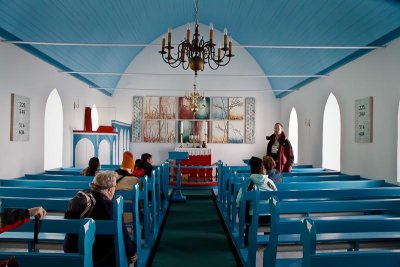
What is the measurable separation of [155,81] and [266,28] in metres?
5.54

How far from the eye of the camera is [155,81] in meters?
15.6

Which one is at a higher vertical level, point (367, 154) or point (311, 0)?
point (311, 0)

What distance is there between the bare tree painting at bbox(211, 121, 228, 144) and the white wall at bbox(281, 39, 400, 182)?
4.42 meters

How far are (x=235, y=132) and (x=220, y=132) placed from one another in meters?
0.57

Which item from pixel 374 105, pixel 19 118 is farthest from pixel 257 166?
pixel 19 118

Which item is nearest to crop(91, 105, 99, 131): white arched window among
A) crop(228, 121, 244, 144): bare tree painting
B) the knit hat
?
crop(228, 121, 244, 144): bare tree painting

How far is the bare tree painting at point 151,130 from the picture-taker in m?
15.6

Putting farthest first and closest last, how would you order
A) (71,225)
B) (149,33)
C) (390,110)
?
(149,33) → (390,110) → (71,225)

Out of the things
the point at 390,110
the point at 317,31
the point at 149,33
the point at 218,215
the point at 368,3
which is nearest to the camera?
the point at 368,3

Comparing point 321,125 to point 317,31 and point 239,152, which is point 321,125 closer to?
point 317,31

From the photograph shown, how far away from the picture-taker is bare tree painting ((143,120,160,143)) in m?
15.6

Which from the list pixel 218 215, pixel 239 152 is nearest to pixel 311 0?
pixel 218 215

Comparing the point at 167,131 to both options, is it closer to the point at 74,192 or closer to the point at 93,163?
the point at 93,163

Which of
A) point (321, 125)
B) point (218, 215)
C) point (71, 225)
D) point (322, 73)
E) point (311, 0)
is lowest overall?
point (218, 215)
